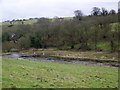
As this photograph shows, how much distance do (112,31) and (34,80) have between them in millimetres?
68737

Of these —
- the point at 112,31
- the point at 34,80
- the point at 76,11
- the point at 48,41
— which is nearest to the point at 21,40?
the point at 48,41

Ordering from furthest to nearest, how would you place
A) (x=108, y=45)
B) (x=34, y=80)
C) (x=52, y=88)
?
(x=108, y=45), (x=34, y=80), (x=52, y=88)

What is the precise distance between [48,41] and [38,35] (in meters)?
4.53

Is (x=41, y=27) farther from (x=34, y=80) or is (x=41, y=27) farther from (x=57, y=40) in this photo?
(x=34, y=80)

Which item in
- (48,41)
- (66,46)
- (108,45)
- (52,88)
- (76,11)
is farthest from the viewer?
(76,11)

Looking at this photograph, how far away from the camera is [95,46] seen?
79.8 meters

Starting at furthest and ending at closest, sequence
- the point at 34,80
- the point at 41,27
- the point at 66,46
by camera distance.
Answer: the point at 41,27, the point at 66,46, the point at 34,80

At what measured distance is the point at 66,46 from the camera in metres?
84.2

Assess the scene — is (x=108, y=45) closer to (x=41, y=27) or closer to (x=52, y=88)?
(x=41, y=27)

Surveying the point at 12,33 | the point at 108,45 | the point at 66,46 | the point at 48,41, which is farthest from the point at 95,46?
the point at 12,33

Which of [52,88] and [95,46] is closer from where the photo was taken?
[52,88]

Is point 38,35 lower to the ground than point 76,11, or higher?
lower

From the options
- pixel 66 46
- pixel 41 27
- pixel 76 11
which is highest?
pixel 76 11

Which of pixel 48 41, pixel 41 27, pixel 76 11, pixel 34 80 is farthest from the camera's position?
pixel 76 11
